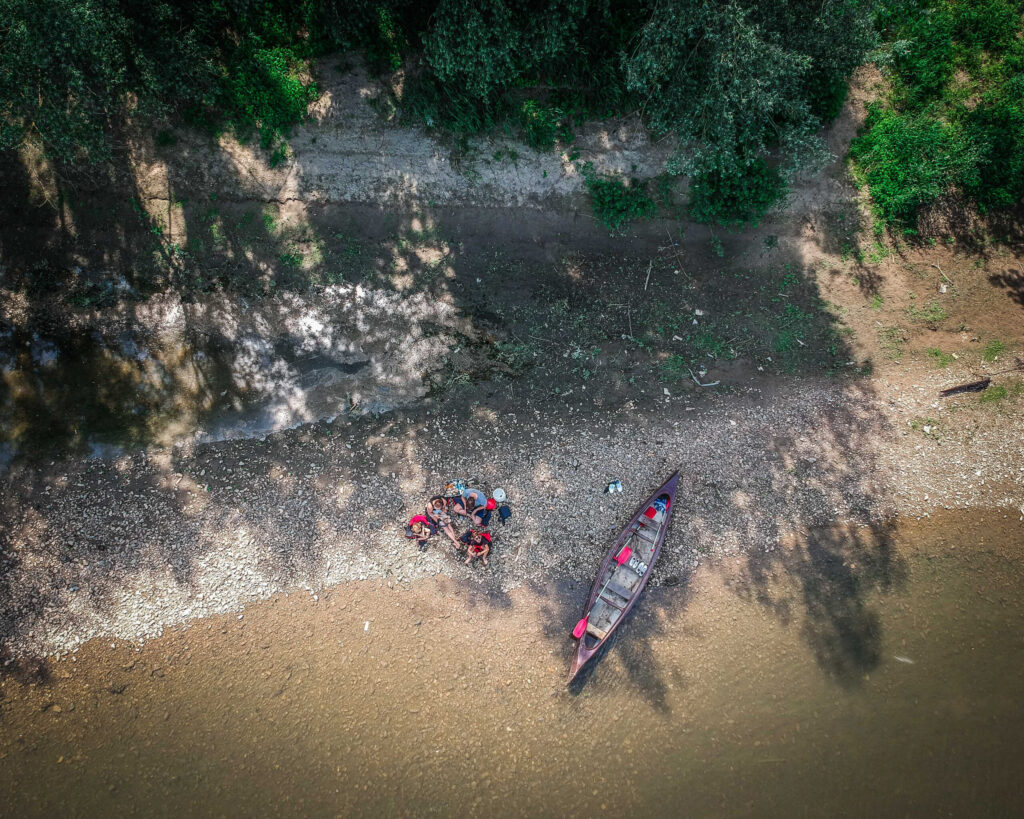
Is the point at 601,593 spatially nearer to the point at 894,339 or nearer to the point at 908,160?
the point at 894,339

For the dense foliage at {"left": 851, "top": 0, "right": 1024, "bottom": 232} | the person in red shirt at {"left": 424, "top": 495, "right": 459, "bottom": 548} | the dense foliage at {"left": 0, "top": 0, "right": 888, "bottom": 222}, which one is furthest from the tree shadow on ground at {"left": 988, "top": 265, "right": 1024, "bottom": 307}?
the person in red shirt at {"left": 424, "top": 495, "right": 459, "bottom": 548}

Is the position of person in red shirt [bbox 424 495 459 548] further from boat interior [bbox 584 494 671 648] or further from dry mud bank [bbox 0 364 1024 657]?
boat interior [bbox 584 494 671 648]

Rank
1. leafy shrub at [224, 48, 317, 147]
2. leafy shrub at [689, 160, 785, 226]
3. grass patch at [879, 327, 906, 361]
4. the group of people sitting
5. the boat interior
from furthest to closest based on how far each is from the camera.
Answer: grass patch at [879, 327, 906, 361]
the group of people sitting
the boat interior
leafy shrub at [689, 160, 785, 226]
leafy shrub at [224, 48, 317, 147]

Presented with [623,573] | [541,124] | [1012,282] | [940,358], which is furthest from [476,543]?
[1012,282]

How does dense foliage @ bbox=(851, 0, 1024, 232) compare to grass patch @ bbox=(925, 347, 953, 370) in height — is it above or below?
above

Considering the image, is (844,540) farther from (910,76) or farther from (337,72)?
(337,72)

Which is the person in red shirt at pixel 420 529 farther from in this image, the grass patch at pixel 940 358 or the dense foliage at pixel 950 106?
the dense foliage at pixel 950 106

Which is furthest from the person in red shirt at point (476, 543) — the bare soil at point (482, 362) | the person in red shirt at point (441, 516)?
the bare soil at point (482, 362)
